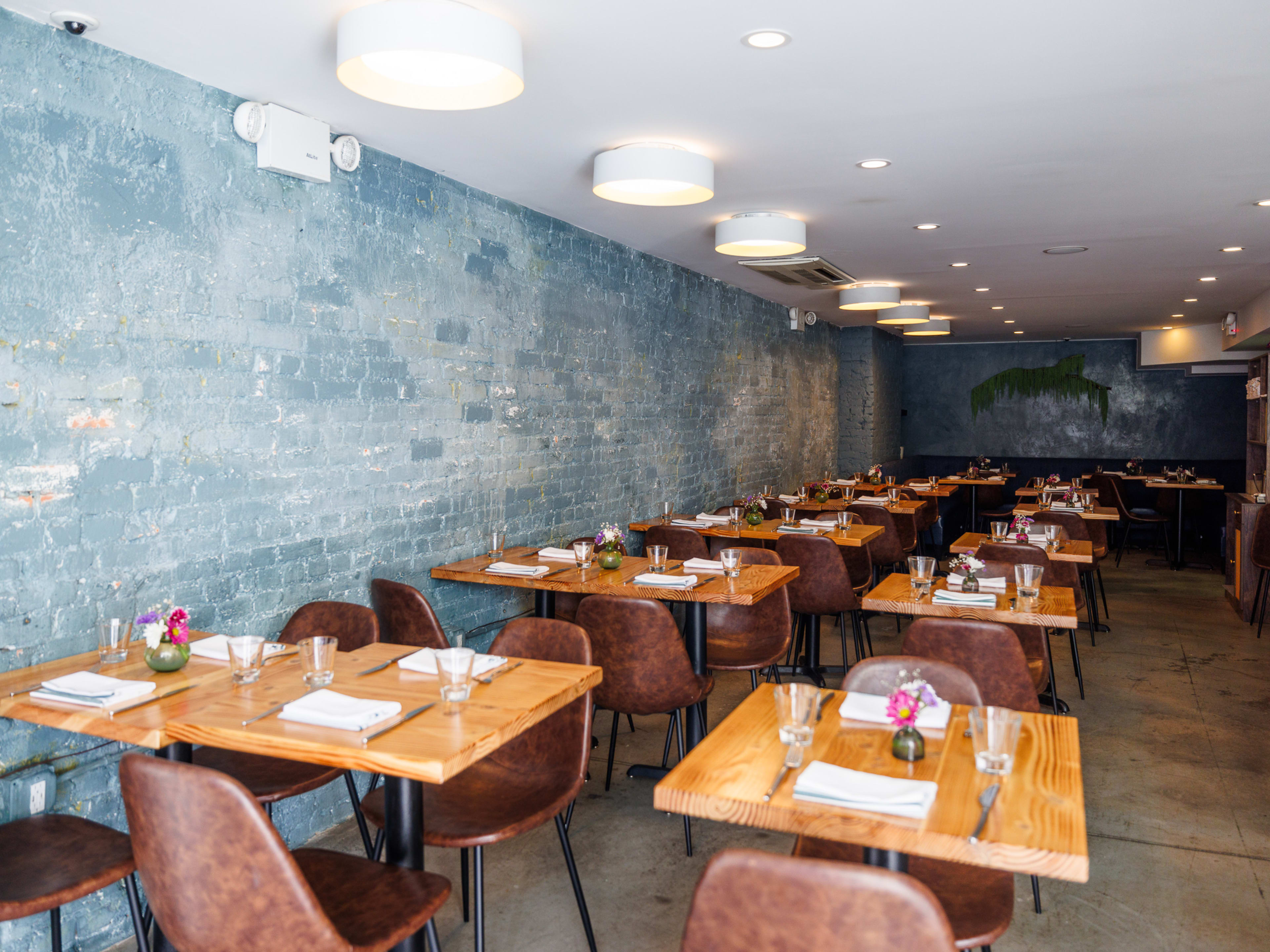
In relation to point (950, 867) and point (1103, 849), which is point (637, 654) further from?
point (1103, 849)

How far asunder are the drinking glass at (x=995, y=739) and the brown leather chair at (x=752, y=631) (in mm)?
1936

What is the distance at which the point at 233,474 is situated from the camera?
312cm

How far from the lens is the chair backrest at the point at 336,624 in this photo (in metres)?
3.03

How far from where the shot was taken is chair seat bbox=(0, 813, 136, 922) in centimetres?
194

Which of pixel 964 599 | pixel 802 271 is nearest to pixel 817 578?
pixel 964 599

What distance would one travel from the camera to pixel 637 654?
3223mm

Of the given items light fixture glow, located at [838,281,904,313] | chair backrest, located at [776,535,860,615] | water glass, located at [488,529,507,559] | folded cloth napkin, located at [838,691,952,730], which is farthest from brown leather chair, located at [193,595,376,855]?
light fixture glow, located at [838,281,904,313]

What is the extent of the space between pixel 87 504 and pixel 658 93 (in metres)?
2.26

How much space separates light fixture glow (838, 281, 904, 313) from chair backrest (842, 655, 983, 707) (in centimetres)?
522

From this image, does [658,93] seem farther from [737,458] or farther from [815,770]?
[737,458]

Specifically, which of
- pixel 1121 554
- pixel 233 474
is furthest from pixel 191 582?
pixel 1121 554

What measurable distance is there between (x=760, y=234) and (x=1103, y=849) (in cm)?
318

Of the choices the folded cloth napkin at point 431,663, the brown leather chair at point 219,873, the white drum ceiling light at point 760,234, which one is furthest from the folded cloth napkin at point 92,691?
the white drum ceiling light at point 760,234

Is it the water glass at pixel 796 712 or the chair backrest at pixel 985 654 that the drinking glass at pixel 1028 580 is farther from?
the water glass at pixel 796 712
